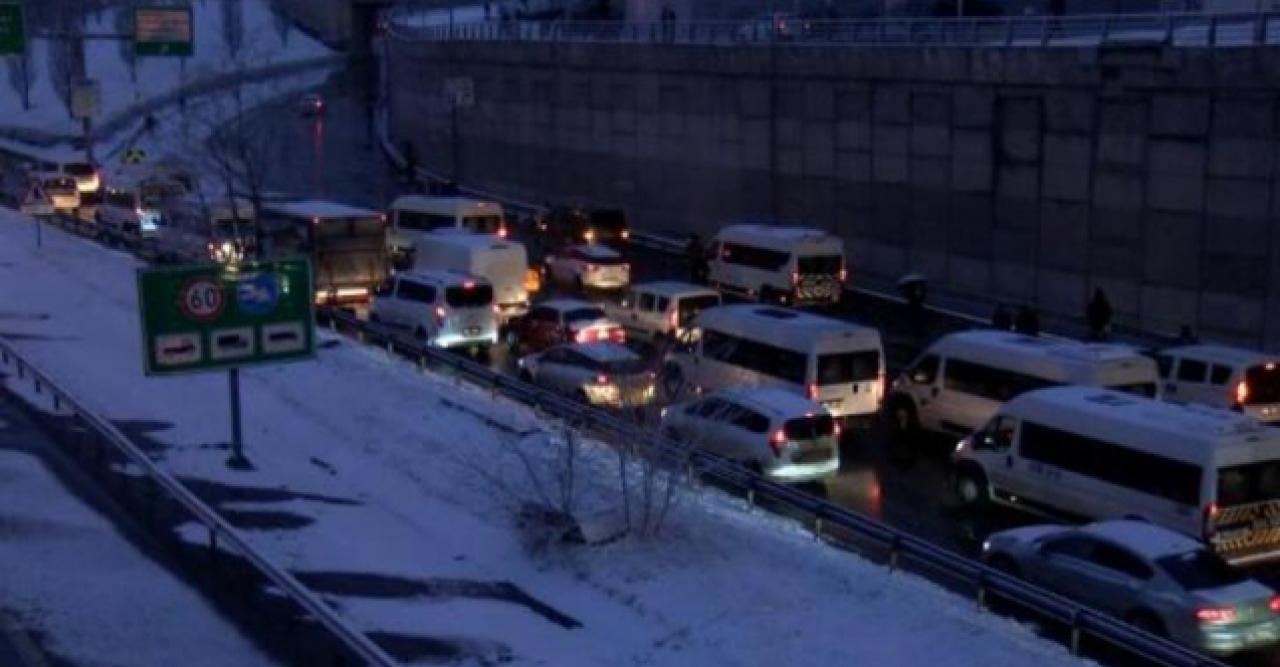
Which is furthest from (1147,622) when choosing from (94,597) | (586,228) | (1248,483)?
(586,228)

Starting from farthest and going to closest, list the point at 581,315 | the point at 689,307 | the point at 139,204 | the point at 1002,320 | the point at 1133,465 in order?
1. the point at 139,204
2. the point at 1002,320
3. the point at 689,307
4. the point at 581,315
5. the point at 1133,465

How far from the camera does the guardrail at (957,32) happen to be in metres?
33.5

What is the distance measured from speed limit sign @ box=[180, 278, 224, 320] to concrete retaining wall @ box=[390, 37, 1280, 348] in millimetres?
20922

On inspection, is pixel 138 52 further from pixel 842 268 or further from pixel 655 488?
pixel 655 488

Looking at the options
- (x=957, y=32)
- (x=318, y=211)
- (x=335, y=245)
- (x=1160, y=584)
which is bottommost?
(x=1160, y=584)

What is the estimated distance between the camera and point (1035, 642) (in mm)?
15008

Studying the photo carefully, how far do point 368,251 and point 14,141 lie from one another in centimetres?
6829

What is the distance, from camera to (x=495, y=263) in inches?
1407

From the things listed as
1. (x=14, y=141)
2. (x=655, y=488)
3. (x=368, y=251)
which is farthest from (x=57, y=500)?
(x=14, y=141)

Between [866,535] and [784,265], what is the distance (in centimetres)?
2137

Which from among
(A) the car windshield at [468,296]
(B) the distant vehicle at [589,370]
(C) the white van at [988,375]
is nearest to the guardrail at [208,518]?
(B) the distant vehicle at [589,370]

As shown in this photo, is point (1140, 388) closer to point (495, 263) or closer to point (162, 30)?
point (495, 263)

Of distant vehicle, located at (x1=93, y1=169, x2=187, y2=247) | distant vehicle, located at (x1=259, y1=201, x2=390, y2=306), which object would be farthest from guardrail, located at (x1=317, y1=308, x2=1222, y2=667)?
distant vehicle, located at (x1=93, y1=169, x2=187, y2=247)

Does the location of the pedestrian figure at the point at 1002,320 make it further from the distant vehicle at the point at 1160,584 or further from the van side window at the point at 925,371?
the distant vehicle at the point at 1160,584
